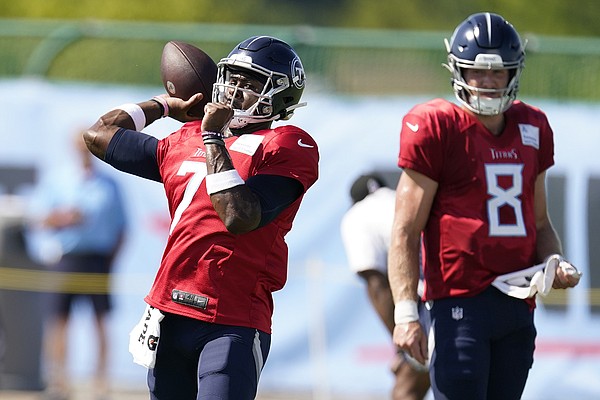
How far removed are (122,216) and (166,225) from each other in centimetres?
39

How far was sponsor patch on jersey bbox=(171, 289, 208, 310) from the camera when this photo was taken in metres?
4.55

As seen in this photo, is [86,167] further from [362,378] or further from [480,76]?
[480,76]

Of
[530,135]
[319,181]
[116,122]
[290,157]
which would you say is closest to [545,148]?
[530,135]

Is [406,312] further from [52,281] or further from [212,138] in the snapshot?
[52,281]

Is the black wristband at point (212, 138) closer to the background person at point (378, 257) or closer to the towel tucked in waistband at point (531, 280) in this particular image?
the towel tucked in waistband at point (531, 280)

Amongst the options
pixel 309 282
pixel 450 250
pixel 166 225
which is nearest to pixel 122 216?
pixel 166 225

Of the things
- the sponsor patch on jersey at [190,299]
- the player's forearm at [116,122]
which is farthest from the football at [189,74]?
the sponsor patch on jersey at [190,299]

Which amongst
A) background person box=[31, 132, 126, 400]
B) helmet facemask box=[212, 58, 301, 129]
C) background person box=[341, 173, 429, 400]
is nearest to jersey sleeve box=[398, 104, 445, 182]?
helmet facemask box=[212, 58, 301, 129]

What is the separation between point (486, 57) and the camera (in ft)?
16.6

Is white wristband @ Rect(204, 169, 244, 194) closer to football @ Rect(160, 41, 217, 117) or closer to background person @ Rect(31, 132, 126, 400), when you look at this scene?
football @ Rect(160, 41, 217, 117)

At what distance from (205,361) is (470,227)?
1.25 m

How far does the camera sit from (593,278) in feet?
31.9

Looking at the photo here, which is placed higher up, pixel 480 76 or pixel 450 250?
pixel 480 76

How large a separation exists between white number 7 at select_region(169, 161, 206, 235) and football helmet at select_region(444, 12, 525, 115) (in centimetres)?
119
